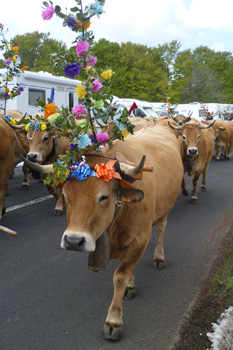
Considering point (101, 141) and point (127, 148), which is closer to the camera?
point (101, 141)

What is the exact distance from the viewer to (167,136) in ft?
17.5

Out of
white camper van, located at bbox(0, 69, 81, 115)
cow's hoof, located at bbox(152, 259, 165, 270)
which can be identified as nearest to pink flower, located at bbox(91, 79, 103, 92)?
cow's hoof, located at bbox(152, 259, 165, 270)

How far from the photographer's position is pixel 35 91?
15.8 metres

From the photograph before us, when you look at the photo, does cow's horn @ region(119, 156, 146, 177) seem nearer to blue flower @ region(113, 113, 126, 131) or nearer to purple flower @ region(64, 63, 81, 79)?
blue flower @ region(113, 113, 126, 131)

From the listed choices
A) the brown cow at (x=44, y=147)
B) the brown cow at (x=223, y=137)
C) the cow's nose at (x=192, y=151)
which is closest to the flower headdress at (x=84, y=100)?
the brown cow at (x=44, y=147)

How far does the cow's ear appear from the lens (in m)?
2.82

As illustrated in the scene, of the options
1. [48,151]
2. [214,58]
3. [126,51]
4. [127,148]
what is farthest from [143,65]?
[127,148]

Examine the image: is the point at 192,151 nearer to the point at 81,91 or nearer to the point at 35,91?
the point at 81,91

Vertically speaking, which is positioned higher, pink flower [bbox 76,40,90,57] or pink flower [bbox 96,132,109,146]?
pink flower [bbox 76,40,90,57]

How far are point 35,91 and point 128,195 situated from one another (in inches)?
556

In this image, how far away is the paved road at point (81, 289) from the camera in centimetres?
303

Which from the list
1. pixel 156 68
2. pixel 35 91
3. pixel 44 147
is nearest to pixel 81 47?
pixel 44 147

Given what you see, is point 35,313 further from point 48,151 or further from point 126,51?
point 126,51

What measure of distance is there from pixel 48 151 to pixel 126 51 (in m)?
34.4
